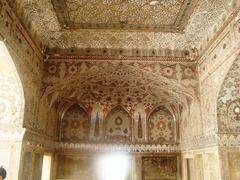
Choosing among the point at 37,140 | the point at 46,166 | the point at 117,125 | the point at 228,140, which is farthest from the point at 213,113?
the point at 46,166

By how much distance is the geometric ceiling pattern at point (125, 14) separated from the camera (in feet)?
17.5

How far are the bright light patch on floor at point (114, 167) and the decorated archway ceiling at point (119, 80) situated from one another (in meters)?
2.25

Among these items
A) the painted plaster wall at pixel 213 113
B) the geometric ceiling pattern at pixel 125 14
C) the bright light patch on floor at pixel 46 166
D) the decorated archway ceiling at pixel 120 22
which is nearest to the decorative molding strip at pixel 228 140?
the painted plaster wall at pixel 213 113

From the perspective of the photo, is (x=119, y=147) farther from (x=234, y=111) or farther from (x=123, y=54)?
(x=234, y=111)

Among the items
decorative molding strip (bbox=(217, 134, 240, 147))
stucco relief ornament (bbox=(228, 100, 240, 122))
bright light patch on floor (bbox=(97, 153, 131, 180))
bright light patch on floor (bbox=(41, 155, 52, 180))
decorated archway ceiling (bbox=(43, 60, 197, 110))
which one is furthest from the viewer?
bright light patch on floor (bbox=(97, 153, 131, 180))

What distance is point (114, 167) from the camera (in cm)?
902

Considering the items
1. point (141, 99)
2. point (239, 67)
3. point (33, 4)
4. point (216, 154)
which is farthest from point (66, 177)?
point (239, 67)

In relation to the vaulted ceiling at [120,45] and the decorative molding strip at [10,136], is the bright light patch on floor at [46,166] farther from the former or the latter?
the decorative molding strip at [10,136]

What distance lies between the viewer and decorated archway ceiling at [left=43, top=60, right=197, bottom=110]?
7.21 metres

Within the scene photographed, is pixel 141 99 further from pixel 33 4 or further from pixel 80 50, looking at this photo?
pixel 33 4

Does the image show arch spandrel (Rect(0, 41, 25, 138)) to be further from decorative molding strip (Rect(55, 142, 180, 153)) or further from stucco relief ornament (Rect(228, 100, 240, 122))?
stucco relief ornament (Rect(228, 100, 240, 122))

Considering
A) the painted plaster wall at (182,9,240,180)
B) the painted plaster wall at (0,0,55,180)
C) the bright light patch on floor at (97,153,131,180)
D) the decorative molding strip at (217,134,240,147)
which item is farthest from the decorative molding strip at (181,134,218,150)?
the painted plaster wall at (0,0,55,180)

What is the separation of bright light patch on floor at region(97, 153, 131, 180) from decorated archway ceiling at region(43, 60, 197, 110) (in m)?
2.25

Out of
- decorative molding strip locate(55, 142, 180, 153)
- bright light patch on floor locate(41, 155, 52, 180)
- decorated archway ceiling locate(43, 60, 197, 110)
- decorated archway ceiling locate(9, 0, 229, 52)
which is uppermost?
decorated archway ceiling locate(9, 0, 229, 52)
